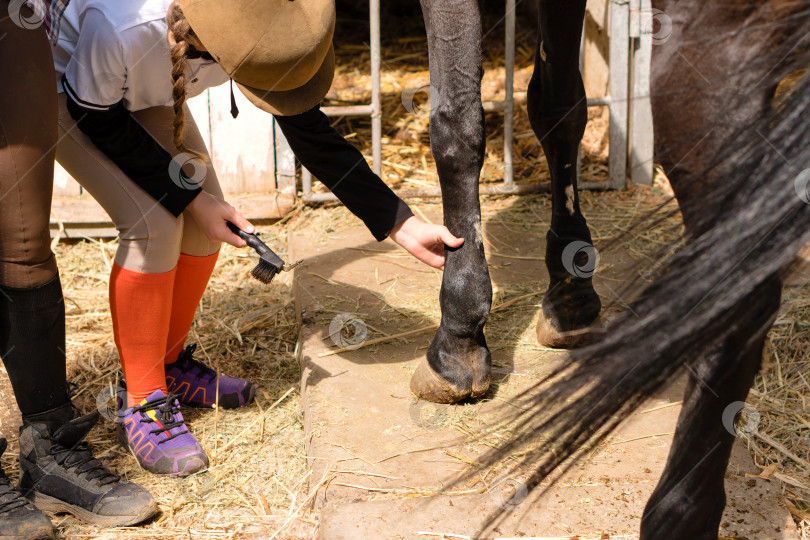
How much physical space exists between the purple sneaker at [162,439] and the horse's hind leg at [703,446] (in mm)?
1014

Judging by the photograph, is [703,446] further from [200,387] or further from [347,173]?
[200,387]

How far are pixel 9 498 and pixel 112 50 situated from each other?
35.9 inches

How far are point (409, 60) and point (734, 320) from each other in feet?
12.1

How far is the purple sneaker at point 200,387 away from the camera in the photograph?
2.11 metres

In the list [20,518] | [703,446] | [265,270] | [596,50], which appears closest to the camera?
[703,446]

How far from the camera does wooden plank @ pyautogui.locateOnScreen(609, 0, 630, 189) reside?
3.23m

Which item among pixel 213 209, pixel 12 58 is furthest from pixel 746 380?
pixel 12 58

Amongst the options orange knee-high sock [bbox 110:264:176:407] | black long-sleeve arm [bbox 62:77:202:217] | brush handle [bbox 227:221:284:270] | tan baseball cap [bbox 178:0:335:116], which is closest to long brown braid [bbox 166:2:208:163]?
tan baseball cap [bbox 178:0:335:116]

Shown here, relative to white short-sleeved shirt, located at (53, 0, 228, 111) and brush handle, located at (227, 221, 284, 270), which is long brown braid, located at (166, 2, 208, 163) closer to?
white short-sleeved shirt, located at (53, 0, 228, 111)

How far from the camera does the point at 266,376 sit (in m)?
2.30

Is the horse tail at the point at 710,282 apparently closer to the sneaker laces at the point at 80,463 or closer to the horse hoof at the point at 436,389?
the horse hoof at the point at 436,389

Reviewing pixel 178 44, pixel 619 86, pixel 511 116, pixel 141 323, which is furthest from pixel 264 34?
pixel 619 86

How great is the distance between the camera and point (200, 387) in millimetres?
2102

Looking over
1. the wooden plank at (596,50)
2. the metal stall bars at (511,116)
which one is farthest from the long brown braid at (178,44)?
the wooden plank at (596,50)
